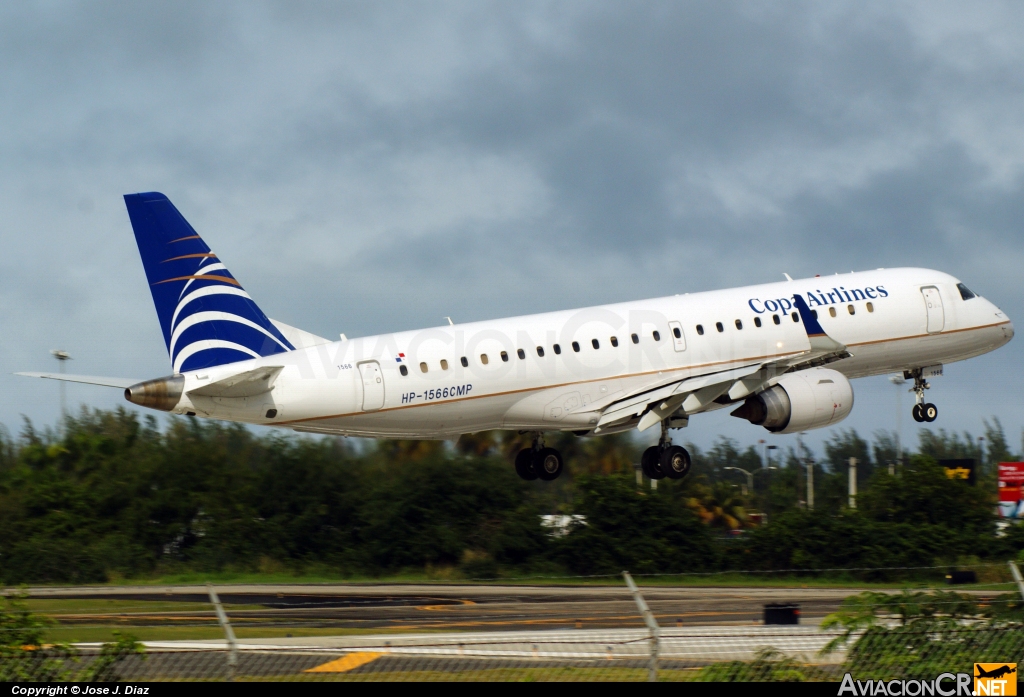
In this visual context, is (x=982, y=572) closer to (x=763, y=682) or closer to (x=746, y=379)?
(x=746, y=379)

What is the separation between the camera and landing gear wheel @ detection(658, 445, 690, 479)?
122 ft

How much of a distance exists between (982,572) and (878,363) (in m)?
8.84

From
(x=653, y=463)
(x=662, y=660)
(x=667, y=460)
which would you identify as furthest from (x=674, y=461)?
(x=662, y=660)

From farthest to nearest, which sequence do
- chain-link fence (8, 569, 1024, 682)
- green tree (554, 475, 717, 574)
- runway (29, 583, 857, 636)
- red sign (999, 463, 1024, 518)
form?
1. red sign (999, 463, 1024, 518)
2. green tree (554, 475, 717, 574)
3. runway (29, 583, 857, 636)
4. chain-link fence (8, 569, 1024, 682)

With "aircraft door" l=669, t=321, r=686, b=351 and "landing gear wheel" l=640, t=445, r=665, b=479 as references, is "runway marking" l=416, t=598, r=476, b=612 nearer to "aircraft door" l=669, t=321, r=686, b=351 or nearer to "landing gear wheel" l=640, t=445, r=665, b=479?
"landing gear wheel" l=640, t=445, r=665, b=479

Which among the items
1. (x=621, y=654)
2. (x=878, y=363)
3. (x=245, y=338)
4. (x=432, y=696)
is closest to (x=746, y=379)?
(x=878, y=363)

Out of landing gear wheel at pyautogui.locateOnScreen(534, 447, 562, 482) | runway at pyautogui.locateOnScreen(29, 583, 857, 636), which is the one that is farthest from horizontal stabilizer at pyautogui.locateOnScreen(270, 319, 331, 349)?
landing gear wheel at pyautogui.locateOnScreen(534, 447, 562, 482)

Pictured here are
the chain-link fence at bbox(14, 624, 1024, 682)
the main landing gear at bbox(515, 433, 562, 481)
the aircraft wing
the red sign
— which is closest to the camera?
the chain-link fence at bbox(14, 624, 1024, 682)

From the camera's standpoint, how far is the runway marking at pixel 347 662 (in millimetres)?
19578

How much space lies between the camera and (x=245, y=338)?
31.2 m

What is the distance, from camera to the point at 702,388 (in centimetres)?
3512

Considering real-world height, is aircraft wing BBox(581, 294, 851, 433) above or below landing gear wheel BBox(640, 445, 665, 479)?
above

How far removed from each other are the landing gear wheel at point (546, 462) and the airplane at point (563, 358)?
0.18 feet

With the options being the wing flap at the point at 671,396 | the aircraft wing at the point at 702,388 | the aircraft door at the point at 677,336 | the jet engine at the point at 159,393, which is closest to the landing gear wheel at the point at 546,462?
the aircraft wing at the point at 702,388
